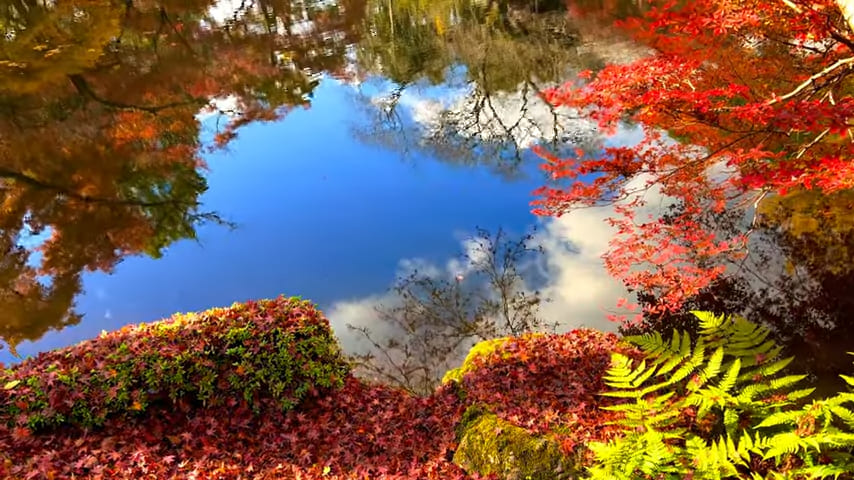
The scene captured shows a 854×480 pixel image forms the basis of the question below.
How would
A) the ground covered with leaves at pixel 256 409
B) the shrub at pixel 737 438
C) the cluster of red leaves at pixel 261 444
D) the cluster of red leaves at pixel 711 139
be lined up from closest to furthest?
the shrub at pixel 737 438, the cluster of red leaves at pixel 261 444, the ground covered with leaves at pixel 256 409, the cluster of red leaves at pixel 711 139

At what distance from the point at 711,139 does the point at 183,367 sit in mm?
9648

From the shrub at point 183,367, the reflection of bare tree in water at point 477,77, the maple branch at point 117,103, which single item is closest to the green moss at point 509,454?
the shrub at point 183,367

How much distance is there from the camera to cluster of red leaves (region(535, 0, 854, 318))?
6484 millimetres

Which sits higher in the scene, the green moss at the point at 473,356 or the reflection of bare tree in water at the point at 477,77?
the reflection of bare tree in water at the point at 477,77

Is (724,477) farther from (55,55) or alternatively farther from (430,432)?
(55,55)

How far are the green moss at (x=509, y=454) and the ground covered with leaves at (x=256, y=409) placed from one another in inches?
5.3

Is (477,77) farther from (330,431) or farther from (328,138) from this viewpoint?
(330,431)

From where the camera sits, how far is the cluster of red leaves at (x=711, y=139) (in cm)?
648

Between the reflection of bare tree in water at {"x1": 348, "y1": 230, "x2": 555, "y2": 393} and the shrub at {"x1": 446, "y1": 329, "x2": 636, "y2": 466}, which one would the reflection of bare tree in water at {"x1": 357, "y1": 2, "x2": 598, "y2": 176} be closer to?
the reflection of bare tree in water at {"x1": 348, "y1": 230, "x2": 555, "y2": 393}

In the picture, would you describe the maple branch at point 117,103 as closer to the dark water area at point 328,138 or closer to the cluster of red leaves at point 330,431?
the dark water area at point 328,138

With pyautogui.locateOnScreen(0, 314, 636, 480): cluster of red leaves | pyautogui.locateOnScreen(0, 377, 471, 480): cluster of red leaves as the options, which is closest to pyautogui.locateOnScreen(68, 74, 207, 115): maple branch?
pyautogui.locateOnScreen(0, 314, 636, 480): cluster of red leaves

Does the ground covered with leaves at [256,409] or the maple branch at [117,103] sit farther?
the maple branch at [117,103]

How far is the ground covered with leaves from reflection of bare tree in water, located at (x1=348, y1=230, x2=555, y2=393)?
1027 millimetres

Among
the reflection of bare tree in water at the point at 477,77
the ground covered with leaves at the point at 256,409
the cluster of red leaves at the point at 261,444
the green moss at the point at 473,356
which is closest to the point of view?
the cluster of red leaves at the point at 261,444
